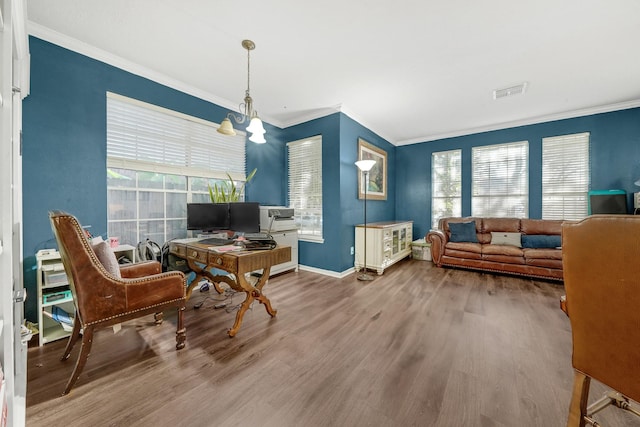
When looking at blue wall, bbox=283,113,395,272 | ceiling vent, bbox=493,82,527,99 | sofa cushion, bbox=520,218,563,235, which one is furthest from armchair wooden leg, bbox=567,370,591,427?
sofa cushion, bbox=520,218,563,235

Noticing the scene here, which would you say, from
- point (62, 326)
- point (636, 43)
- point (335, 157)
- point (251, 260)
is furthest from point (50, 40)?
point (636, 43)

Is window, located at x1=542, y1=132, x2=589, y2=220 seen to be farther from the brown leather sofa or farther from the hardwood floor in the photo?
the hardwood floor

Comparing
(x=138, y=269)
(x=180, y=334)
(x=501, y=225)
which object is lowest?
(x=180, y=334)

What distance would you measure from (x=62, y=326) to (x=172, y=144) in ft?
7.05

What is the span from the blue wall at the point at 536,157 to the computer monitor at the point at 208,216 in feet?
14.8

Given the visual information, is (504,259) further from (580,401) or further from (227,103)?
(227,103)

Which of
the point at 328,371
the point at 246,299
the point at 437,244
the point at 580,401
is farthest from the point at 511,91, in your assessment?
the point at 246,299

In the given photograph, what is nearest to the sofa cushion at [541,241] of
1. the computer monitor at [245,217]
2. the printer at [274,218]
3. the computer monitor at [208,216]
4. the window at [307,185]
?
the window at [307,185]

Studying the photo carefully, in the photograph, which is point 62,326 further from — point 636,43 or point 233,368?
point 636,43

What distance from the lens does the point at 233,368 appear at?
166cm

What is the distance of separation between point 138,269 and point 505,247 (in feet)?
16.8

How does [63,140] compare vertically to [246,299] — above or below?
above

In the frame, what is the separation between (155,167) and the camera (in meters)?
2.88

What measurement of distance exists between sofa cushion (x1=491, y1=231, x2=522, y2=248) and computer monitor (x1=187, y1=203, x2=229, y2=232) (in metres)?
4.55
